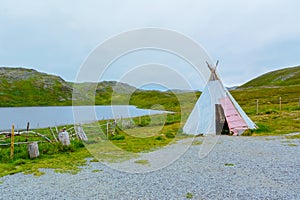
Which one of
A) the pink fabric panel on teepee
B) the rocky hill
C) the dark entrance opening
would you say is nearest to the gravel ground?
the pink fabric panel on teepee

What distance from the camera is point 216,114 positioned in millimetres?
15711

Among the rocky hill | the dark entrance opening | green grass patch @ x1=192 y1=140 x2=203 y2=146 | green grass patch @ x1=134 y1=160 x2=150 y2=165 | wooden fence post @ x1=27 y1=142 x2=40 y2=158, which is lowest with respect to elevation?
green grass patch @ x1=134 y1=160 x2=150 y2=165

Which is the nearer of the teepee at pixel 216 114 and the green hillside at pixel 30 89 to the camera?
the teepee at pixel 216 114

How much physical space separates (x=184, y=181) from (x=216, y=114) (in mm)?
9696

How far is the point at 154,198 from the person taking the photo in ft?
18.1

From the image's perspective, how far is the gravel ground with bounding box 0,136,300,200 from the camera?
5773 mm

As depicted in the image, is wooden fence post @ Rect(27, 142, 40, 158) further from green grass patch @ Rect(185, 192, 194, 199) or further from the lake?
the lake

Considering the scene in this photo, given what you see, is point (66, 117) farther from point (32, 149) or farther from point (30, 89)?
point (30, 89)

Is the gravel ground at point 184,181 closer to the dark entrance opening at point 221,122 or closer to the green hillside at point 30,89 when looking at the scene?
the dark entrance opening at point 221,122

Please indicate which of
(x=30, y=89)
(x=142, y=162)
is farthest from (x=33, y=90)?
(x=142, y=162)

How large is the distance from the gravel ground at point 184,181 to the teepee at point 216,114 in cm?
543

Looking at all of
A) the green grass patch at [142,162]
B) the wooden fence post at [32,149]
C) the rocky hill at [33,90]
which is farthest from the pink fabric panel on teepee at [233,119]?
the rocky hill at [33,90]

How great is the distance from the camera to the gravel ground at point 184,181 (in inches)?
227

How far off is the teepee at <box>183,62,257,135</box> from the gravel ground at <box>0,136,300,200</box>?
543cm
